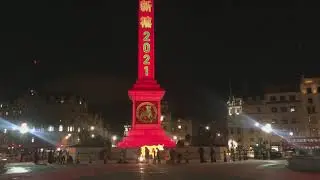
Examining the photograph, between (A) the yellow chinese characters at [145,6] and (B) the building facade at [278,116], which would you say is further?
(B) the building facade at [278,116]

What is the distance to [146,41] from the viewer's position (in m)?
63.5

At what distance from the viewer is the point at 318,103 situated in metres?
95.2

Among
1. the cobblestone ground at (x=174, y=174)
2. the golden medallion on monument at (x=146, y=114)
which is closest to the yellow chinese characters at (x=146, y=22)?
the golden medallion on monument at (x=146, y=114)

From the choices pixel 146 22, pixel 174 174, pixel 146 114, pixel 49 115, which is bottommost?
pixel 174 174

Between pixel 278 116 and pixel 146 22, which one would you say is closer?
pixel 146 22

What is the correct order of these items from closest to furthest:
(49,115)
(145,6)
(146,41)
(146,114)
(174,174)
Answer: (174,174)
(146,114)
(146,41)
(145,6)
(49,115)

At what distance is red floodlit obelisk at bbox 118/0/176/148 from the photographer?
5803 centimetres

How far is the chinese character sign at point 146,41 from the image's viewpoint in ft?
206

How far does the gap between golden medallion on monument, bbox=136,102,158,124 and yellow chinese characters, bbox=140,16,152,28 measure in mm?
12759

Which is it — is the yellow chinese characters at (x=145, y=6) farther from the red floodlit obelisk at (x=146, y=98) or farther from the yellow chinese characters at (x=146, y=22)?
the yellow chinese characters at (x=146, y=22)

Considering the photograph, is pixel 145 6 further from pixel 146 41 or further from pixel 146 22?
pixel 146 41

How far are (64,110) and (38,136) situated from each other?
1682 centimetres

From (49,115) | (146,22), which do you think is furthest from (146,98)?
(49,115)

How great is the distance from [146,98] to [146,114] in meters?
2.36
